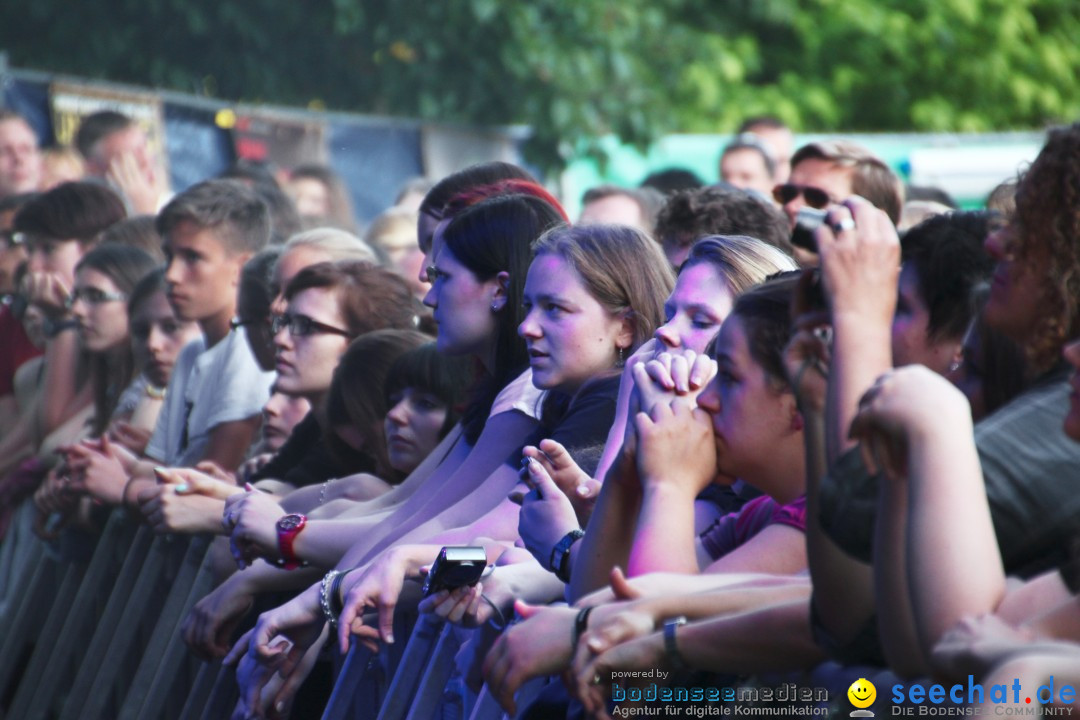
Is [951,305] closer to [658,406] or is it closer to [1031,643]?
[658,406]

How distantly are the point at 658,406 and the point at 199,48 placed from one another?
517 inches

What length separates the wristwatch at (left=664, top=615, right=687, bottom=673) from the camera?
2668mm

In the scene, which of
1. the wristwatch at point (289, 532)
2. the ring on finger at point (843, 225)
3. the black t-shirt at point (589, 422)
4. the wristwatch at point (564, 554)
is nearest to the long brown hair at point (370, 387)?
the wristwatch at point (289, 532)

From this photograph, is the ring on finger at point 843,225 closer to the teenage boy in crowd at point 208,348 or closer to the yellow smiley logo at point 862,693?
the yellow smiley logo at point 862,693

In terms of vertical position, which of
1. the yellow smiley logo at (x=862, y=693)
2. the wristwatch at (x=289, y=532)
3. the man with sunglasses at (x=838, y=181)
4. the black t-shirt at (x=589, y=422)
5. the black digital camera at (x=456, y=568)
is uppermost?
the man with sunglasses at (x=838, y=181)

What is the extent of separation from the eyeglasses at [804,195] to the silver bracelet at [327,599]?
277cm

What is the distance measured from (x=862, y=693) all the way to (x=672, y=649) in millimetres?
370

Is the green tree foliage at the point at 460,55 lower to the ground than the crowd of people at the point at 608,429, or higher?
higher

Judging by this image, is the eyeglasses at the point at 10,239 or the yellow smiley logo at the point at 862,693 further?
the eyeglasses at the point at 10,239

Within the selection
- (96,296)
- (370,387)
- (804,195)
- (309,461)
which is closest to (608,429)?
(370,387)

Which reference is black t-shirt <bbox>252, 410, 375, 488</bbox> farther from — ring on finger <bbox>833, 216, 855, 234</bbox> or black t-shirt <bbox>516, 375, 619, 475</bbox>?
ring on finger <bbox>833, 216, 855, 234</bbox>

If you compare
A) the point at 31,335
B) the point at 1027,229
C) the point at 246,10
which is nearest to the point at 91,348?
the point at 31,335

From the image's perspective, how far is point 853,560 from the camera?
249cm

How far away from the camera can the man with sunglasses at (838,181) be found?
626 cm
